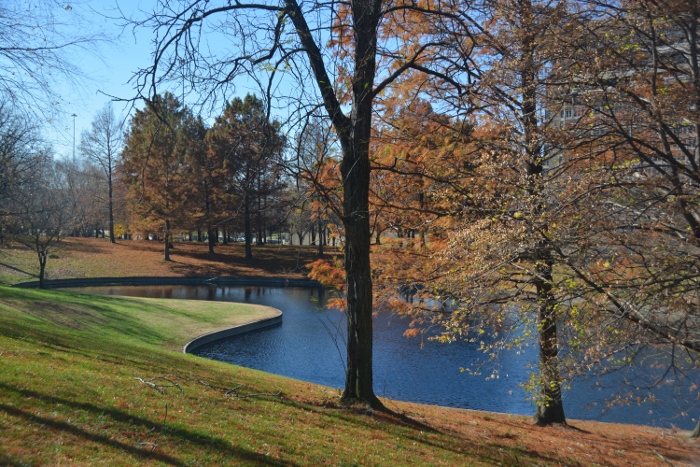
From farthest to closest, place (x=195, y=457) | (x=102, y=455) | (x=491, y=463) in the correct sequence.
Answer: (x=491, y=463), (x=195, y=457), (x=102, y=455)

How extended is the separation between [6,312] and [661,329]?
15529 millimetres

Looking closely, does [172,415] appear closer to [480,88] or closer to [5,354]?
[5,354]

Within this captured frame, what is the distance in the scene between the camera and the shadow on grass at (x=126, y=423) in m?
5.00

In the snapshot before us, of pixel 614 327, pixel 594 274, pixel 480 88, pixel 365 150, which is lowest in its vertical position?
pixel 614 327

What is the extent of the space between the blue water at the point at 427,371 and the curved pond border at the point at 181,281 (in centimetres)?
1550

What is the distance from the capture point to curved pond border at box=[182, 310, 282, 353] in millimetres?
20175

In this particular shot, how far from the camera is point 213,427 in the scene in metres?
6.21

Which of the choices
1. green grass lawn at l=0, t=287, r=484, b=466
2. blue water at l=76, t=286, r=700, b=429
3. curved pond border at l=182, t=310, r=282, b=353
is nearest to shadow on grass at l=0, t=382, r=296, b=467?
green grass lawn at l=0, t=287, r=484, b=466

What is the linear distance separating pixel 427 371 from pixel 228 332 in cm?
892

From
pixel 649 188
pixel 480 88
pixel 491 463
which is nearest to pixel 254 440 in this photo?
pixel 491 463

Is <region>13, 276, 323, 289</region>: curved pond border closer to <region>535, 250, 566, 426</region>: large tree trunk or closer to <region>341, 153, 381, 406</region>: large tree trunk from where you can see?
<region>535, 250, 566, 426</region>: large tree trunk

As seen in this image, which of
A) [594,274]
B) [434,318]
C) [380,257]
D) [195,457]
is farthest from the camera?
[380,257]

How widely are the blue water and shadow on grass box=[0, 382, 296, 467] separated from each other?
5.83 meters

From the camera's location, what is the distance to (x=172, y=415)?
6355mm
